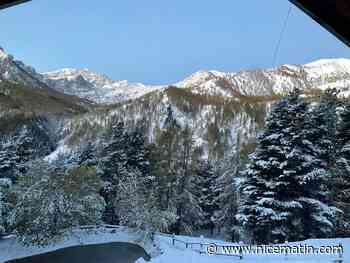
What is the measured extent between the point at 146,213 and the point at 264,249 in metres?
8.84

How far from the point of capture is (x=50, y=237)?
18375mm

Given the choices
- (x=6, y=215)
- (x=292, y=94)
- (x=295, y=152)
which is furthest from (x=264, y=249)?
(x=6, y=215)

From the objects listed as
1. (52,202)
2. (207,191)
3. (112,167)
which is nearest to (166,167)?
(112,167)

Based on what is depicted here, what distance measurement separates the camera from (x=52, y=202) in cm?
1877

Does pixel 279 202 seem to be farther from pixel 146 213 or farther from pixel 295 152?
pixel 146 213

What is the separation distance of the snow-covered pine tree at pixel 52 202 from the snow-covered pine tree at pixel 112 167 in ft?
12.7

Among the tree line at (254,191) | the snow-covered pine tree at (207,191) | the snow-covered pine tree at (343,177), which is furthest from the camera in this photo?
the snow-covered pine tree at (207,191)

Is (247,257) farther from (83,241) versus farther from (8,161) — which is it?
(8,161)

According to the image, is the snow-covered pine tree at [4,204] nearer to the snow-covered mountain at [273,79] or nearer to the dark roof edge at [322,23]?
the dark roof edge at [322,23]

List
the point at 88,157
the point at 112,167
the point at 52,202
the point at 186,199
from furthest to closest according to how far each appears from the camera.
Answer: the point at 88,157, the point at 112,167, the point at 186,199, the point at 52,202

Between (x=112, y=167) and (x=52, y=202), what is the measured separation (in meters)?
8.14

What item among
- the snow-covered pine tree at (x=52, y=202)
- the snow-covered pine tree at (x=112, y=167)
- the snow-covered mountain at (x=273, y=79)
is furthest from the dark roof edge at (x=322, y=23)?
the snow-covered mountain at (x=273, y=79)

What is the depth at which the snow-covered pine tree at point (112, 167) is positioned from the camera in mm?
25422

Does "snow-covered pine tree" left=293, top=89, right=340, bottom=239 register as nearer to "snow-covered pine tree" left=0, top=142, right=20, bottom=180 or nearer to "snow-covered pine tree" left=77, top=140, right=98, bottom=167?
"snow-covered pine tree" left=77, top=140, right=98, bottom=167
